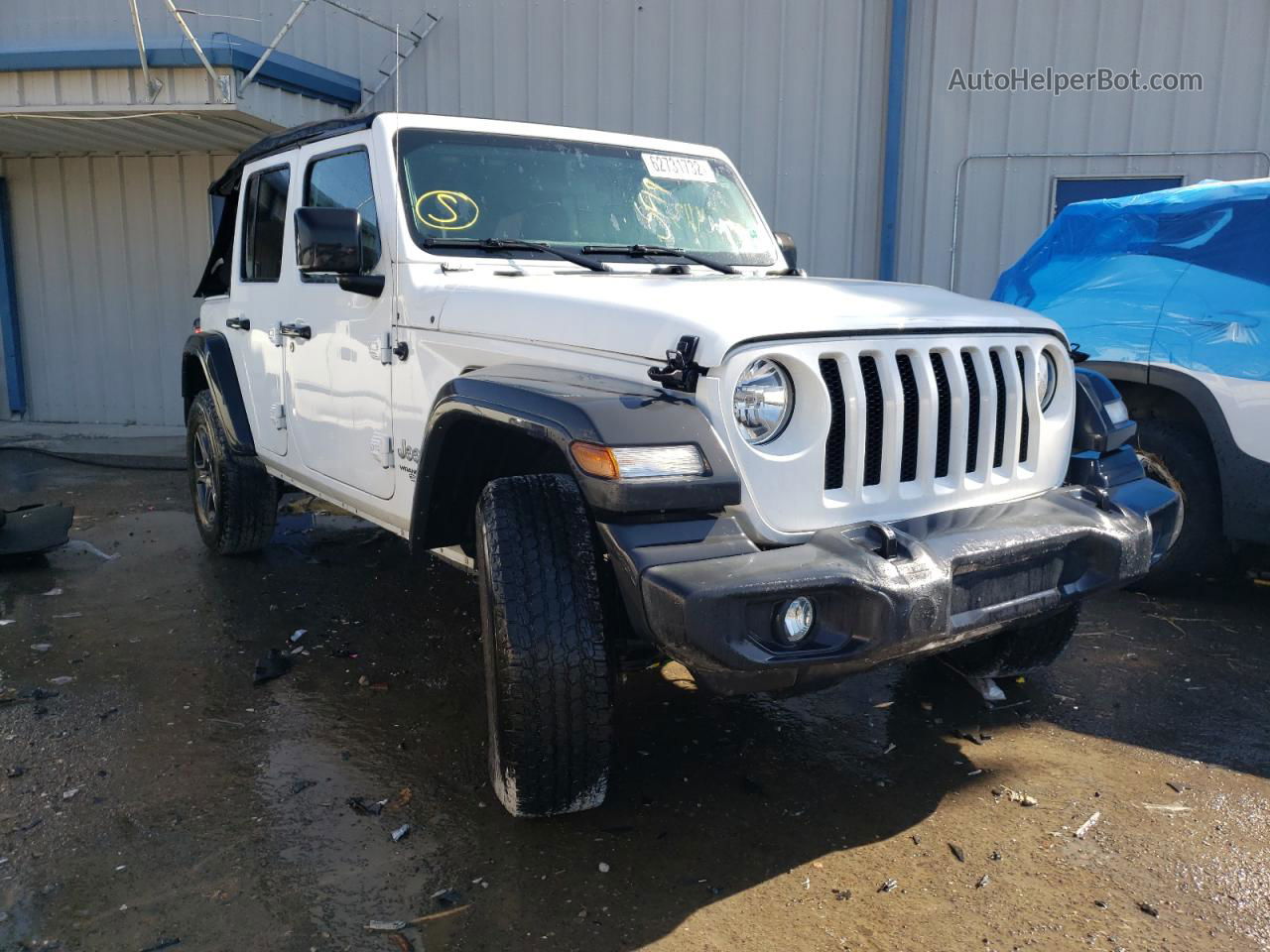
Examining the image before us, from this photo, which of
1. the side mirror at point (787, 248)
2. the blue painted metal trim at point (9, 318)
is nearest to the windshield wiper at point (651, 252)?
the side mirror at point (787, 248)

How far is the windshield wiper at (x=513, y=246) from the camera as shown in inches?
141

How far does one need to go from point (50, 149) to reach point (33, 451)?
9.22 ft

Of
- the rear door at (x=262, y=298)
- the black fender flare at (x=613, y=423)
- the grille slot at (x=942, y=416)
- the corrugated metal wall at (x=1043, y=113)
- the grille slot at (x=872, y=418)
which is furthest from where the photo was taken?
the corrugated metal wall at (x=1043, y=113)

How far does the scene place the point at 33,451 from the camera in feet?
30.4

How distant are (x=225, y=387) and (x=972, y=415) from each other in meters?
3.65

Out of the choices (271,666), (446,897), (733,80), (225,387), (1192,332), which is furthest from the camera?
(733,80)

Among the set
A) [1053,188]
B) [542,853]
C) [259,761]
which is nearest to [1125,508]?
[542,853]

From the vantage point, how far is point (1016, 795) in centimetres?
314

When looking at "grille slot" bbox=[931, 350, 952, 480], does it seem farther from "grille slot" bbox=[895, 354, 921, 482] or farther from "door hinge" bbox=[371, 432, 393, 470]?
Result: "door hinge" bbox=[371, 432, 393, 470]

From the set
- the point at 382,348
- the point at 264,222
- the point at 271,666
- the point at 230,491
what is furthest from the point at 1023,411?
the point at 230,491

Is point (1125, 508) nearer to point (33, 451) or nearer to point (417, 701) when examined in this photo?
point (417, 701)

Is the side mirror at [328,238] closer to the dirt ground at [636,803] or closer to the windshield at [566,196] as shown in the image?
the windshield at [566,196]

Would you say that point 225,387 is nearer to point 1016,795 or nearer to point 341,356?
point 341,356

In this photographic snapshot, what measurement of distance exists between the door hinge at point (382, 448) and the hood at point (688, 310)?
586 mm
